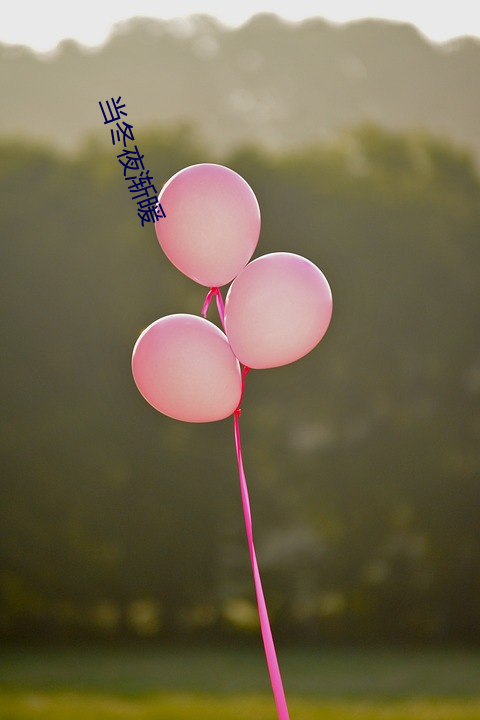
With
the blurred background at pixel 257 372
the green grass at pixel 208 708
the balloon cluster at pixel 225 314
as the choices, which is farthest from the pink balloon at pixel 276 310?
the blurred background at pixel 257 372

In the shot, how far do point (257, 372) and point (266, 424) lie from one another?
0.24m

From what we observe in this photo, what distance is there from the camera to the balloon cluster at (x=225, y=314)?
144 centimetres

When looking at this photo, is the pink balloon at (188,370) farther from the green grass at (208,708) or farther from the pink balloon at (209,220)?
the green grass at (208,708)

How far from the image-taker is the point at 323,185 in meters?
4.07

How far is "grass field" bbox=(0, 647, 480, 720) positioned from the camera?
3119 mm

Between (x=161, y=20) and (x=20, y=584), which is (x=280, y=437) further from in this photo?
(x=161, y=20)

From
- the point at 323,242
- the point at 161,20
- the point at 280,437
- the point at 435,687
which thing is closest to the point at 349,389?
the point at 280,437

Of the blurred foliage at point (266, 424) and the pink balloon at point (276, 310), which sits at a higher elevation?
the blurred foliage at point (266, 424)

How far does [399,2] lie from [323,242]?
105 cm

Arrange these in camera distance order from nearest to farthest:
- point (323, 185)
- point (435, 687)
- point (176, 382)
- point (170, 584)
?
point (176, 382)
point (435, 687)
point (170, 584)
point (323, 185)

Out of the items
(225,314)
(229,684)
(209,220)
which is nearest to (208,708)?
(229,684)

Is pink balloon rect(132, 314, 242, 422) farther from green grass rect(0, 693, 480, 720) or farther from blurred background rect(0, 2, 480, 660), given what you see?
blurred background rect(0, 2, 480, 660)

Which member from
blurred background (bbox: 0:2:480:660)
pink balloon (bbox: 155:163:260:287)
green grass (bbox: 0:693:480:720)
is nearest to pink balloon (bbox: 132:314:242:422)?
pink balloon (bbox: 155:163:260:287)

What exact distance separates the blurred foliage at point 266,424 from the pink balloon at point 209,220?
2330 mm
